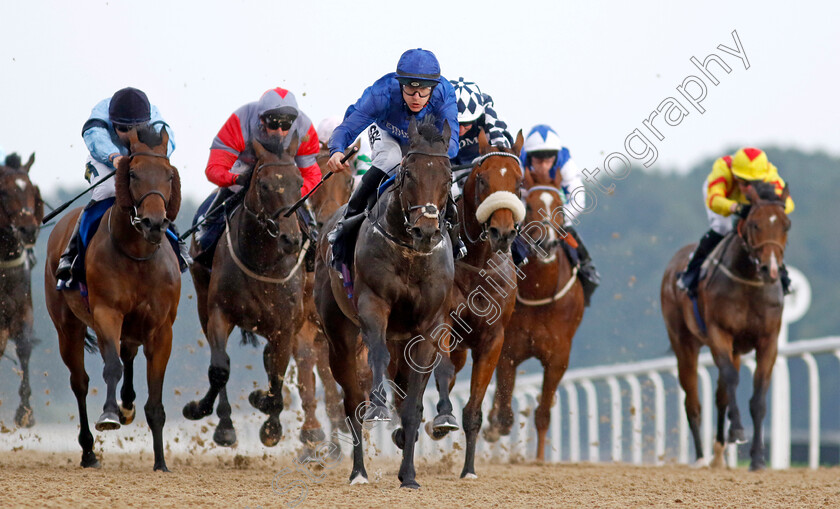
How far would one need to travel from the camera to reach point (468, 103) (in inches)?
316

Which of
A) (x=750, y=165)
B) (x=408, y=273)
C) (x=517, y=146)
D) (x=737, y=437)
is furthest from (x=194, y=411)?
(x=750, y=165)

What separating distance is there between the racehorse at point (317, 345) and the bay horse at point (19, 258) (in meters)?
2.17

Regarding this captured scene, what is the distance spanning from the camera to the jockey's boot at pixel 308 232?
8.13 m

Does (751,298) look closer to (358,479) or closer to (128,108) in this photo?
(358,479)

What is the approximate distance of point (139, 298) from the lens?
7.07 m

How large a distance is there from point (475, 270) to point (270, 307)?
150 cm

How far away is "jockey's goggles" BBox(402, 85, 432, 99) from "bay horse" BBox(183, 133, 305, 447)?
1471 mm

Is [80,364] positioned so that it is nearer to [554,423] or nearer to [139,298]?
[139,298]

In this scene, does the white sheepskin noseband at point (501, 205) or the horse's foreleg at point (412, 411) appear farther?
the white sheepskin noseband at point (501, 205)

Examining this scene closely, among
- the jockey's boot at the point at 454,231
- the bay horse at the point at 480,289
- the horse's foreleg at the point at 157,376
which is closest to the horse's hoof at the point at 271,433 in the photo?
the horse's foreleg at the point at 157,376

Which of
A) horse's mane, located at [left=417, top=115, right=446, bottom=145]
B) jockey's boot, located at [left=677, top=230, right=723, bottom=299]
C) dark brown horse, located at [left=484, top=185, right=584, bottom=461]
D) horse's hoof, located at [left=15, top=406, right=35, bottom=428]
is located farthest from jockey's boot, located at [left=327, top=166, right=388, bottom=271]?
jockey's boot, located at [left=677, top=230, right=723, bottom=299]

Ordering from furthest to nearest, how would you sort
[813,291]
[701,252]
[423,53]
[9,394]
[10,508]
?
[813,291] < [9,394] < [701,252] < [423,53] < [10,508]

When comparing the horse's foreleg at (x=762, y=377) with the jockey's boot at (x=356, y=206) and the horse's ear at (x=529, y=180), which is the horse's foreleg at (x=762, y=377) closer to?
the horse's ear at (x=529, y=180)

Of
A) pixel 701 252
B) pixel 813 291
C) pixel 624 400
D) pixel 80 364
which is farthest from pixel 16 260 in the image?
pixel 813 291
